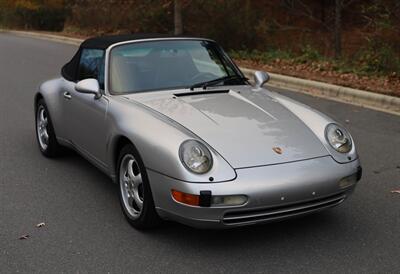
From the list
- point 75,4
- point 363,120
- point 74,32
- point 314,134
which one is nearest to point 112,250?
point 314,134

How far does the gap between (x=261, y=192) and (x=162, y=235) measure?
36.0 inches

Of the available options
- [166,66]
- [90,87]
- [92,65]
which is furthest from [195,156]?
[92,65]

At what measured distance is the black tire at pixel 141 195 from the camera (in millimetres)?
4023

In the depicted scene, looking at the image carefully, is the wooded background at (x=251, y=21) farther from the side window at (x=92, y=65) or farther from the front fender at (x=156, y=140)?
the front fender at (x=156, y=140)

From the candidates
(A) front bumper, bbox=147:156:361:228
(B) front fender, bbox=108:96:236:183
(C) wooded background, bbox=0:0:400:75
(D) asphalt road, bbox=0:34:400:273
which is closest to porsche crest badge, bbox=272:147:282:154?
(A) front bumper, bbox=147:156:361:228

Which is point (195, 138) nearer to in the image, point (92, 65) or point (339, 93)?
point (92, 65)

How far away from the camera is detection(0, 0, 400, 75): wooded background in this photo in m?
13.0

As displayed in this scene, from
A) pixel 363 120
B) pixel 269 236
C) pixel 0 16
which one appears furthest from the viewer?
pixel 0 16

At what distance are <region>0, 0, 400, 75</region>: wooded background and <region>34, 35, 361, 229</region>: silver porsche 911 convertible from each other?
23.0 ft

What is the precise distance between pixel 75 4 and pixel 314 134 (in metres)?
27.6

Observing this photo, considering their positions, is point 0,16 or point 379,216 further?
point 0,16

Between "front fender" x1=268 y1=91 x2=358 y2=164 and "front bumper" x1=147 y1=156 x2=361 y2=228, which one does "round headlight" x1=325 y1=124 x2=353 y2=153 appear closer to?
"front fender" x1=268 y1=91 x2=358 y2=164

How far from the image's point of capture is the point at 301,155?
13.0 ft

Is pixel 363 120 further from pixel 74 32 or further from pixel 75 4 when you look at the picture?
pixel 75 4
